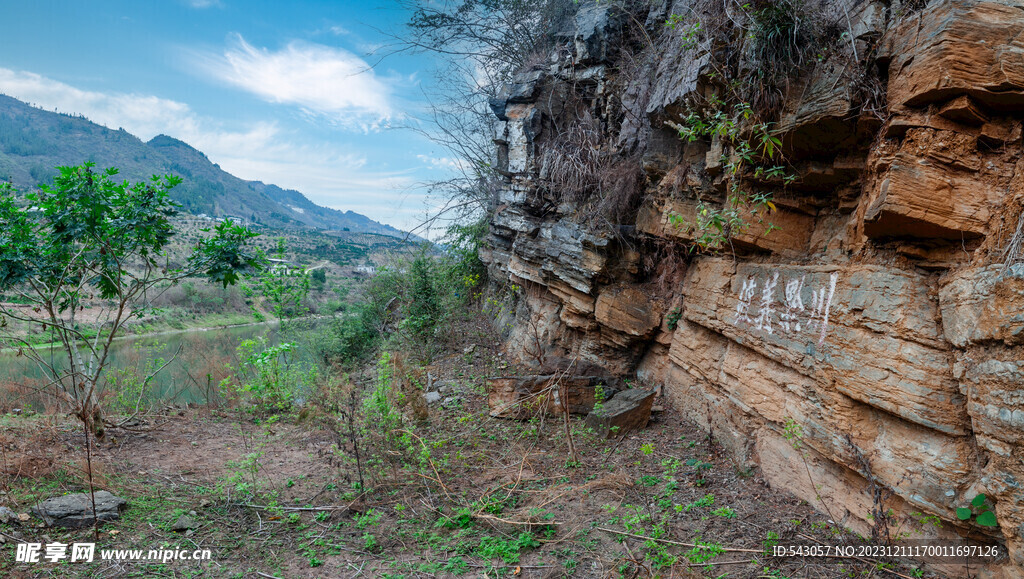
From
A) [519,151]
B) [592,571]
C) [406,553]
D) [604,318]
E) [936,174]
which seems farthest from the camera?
[519,151]

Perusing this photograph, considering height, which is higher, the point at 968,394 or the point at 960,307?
the point at 960,307

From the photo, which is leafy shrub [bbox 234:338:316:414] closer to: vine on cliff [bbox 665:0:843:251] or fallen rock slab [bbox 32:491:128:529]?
fallen rock slab [bbox 32:491:128:529]

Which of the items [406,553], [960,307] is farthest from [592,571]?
[960,307]

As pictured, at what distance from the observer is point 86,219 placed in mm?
4941

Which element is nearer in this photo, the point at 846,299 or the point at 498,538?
the point at 846,299

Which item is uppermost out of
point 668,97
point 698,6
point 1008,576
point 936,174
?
point 698,6

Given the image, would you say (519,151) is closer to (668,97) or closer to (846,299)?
(668,97)

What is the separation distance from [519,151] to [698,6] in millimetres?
3839

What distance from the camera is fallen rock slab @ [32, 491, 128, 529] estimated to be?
3.57m

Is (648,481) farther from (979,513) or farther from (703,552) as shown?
(979,513)

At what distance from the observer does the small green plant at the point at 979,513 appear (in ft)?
7.51

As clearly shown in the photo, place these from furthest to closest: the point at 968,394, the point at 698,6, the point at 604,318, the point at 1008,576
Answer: the point at 604,318, the point at 698,6, the point at 968,394, the point at 1008,576

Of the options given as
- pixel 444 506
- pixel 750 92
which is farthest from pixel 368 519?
pixel 750 92

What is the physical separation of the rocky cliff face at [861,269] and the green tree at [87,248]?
5.30m
